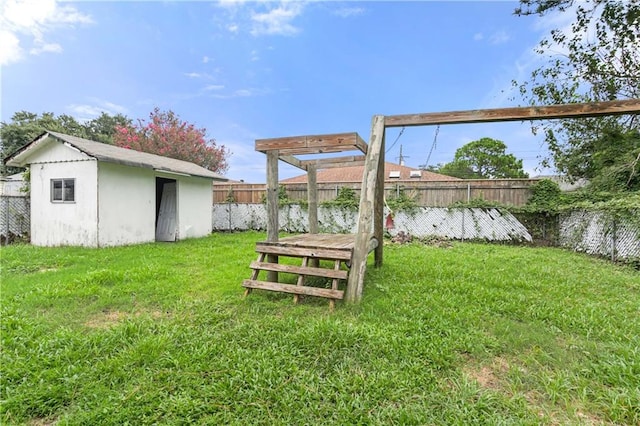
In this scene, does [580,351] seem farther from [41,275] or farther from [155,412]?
[41,275]

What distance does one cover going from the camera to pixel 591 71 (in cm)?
781

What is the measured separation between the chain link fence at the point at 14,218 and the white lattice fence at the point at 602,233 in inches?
584

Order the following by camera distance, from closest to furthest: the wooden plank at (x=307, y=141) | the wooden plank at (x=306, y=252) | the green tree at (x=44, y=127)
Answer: the wooden plank at (x=306, y=252) < the wooden plank at (x=307, y=141) < the green tree at (x=44, y=127)

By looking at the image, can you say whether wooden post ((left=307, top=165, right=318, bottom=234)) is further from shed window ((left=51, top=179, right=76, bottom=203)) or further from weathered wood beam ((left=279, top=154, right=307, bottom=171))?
shed window ((left=51, top=179, right=76, bottom=203))

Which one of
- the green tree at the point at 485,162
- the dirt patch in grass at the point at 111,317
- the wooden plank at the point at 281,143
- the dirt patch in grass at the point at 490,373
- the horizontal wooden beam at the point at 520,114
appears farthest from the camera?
the green tree at the point at 485,162

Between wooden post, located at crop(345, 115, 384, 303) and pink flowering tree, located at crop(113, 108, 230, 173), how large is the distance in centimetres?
1708

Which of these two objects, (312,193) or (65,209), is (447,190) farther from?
(65,209)

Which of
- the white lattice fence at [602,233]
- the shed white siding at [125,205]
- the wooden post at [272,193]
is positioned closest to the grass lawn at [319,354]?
the wooden post at [272,193]

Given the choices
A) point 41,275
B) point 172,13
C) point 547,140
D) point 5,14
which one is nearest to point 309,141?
point 41,275

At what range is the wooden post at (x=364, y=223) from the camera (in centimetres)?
327

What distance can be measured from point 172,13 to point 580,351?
353 inches

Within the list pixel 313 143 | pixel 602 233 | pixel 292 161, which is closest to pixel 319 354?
pixel 313 143

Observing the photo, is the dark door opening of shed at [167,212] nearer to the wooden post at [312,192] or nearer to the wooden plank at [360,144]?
the wooden post at [312,192]

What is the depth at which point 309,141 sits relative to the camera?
3830 mm
